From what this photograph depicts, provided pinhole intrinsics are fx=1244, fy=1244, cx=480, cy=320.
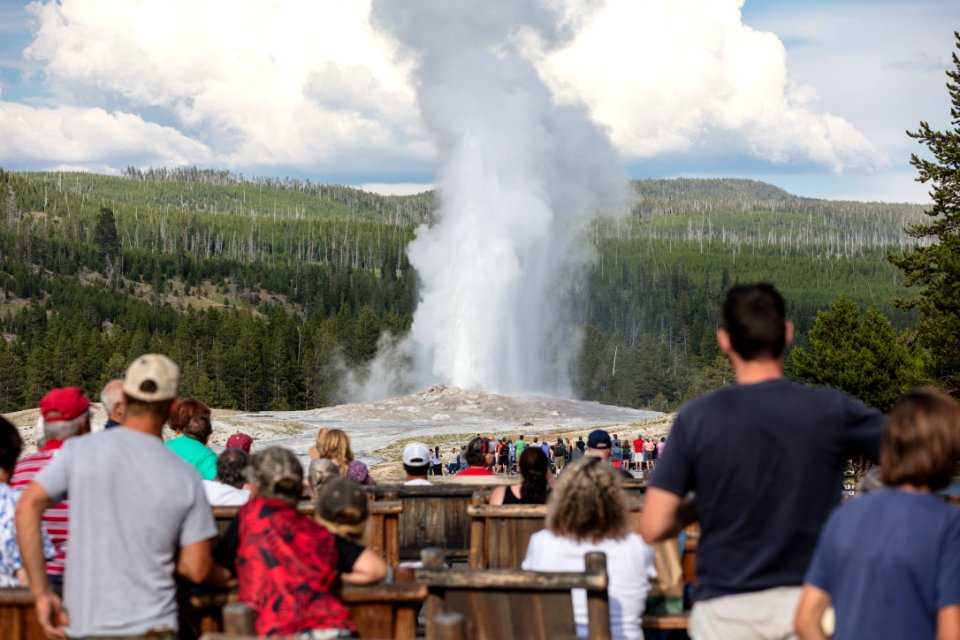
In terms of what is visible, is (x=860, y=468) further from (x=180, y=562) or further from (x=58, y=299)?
(x=58, y=299)

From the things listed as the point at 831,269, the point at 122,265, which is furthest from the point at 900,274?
the point at 122,265

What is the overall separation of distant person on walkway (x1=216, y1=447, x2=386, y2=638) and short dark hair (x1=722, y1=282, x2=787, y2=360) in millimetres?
1571

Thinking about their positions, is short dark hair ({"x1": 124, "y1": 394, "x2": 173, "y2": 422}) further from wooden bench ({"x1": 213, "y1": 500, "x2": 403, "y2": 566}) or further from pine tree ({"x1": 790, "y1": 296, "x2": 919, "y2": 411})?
pine tree ({"x1": 790, "y1": 296, "x2": 919, "y2": 411})

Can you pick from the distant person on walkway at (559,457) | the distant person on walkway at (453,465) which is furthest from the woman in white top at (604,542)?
the distant person on walkway at (453,465)

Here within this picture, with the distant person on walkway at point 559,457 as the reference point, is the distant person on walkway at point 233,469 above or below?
above

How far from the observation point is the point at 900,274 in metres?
183

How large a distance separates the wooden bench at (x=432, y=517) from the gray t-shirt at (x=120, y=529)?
4224mm

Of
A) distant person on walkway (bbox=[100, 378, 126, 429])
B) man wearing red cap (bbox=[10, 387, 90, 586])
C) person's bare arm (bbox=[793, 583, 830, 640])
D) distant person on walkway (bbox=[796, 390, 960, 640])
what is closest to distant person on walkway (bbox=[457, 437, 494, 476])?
distant person on walkway (bbox=[100, 378, 126, 429])

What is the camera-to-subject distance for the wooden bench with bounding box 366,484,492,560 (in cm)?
852

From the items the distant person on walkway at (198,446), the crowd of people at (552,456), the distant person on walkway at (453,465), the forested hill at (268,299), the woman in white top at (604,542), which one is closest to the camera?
the woman in white top at (604,542)

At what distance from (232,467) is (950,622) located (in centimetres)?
494

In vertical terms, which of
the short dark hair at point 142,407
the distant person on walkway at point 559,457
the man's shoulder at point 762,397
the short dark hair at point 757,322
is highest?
the short dark hair at point 757,322

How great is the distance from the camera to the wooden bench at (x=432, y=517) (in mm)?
8516

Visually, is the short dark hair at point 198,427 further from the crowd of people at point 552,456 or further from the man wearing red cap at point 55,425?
the crowd of people at point 552,456
